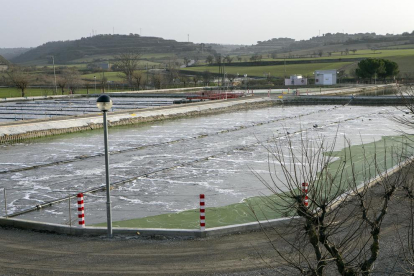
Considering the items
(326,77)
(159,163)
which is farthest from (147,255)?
(326,77)

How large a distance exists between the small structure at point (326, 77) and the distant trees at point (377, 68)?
508 cm

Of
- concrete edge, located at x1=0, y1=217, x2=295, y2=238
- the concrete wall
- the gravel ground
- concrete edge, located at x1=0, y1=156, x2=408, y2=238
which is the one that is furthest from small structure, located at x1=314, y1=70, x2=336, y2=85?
concrete edge, located at x1=0, y1=217, x2=295, y2=238

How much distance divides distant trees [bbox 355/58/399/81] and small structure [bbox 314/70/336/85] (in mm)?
5079

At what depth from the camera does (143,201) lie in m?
16.4

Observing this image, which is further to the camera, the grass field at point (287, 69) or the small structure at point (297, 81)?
the grass field at point (287, 69)

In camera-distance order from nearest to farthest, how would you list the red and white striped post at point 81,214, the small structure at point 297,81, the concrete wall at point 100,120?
the red and white striped post at point 81,214 → the concrete wall at point 100,120 → the small structure at point 297,81

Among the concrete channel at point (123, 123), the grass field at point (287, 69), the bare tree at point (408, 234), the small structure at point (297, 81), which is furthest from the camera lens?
the grass field at point (287, 69)

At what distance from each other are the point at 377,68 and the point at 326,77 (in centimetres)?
775

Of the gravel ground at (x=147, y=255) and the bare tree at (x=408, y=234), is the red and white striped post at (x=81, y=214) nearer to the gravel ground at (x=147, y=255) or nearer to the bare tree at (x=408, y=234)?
the gravel ground at (x=147, y=255)

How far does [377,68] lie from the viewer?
8019 cm

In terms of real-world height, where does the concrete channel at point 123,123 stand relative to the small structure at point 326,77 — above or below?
below

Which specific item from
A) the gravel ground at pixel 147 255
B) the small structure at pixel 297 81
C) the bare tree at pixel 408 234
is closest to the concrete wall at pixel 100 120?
the gravel ground at pixel 147 255

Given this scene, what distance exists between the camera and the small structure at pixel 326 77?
265 feet

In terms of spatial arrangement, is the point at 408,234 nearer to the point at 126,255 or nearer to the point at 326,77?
the point at 126,255
